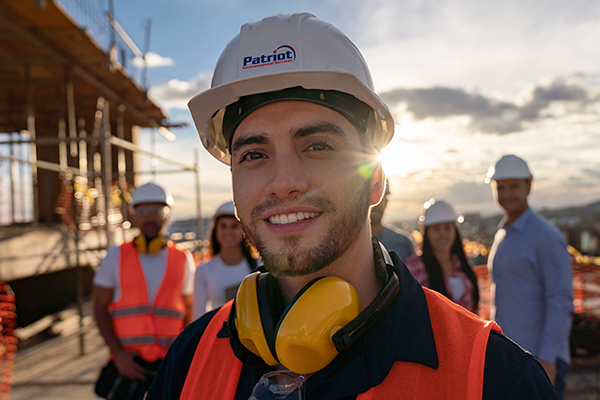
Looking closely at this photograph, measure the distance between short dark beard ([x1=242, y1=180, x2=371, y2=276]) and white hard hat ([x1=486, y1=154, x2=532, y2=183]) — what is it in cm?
320

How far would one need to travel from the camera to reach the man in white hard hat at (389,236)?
399cm

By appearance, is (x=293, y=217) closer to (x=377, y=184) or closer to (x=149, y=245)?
(x=377, y=184)

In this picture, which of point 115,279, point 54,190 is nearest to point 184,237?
point 54,190

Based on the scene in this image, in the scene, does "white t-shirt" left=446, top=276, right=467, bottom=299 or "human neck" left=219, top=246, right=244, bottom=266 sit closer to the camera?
"white t-shirt" left=446, top=276, right=467, bottom=299

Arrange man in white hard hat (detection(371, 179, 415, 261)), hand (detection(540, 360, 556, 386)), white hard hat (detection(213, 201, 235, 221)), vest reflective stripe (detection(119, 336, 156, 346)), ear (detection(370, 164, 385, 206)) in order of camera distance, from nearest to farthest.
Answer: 1. ear (detection(370, 164, 385, 206))
2. hand (detection(540, 360, 556, 386))
3. vest reflective stripe (detection(119, 336, 156, 346))
4. man in white hard hat (detection(371, 179, 415, 261))
5. white hard hat (detection(213, 201, 235, 221))

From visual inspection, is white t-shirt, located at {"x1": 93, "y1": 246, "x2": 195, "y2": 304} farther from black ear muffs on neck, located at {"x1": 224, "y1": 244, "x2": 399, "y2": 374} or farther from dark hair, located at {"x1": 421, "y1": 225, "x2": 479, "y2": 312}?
black ear muffs on neck, located at {"x1": 224, "y1": 244, "x2": 399, "y2": 374}

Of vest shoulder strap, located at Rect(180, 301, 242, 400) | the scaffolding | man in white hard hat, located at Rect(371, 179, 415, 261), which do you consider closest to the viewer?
vest shoulder strap, located at Rect(180, 301, 242, 400)

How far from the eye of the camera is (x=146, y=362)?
3.72 meters

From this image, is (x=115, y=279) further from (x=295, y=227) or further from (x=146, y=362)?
(x=295, y=227)

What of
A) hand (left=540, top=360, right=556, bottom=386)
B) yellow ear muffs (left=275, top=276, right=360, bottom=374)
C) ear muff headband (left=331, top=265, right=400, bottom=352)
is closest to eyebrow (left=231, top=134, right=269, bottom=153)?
yellow ear muffs (left=275, top=276, right=360, bottom=374)

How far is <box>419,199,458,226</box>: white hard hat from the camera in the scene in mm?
4270

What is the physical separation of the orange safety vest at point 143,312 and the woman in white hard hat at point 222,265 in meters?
0.25

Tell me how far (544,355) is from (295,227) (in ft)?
10.5

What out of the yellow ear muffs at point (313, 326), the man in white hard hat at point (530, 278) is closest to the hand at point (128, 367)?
the yellow ear muffs at point (313, 326)
